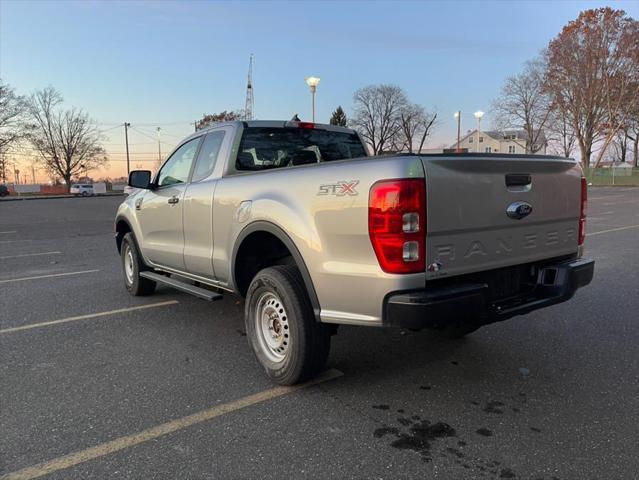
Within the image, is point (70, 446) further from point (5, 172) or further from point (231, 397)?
point (5, 172)

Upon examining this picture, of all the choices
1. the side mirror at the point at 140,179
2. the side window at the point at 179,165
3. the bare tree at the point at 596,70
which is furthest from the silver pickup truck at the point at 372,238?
the bare tree at the point at 596,70

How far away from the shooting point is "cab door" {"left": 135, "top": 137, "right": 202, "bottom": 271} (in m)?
4.93

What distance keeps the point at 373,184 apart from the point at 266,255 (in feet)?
5.04

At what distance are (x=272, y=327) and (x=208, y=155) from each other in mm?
1860

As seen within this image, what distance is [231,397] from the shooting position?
3.42m

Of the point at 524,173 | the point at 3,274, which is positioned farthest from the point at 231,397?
the point at 3,274

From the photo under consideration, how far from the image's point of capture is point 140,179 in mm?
5457

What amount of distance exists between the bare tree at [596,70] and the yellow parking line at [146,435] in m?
53.6

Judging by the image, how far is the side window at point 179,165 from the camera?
16.5 ft

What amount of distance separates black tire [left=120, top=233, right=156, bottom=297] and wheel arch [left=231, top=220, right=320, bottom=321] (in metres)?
2.34

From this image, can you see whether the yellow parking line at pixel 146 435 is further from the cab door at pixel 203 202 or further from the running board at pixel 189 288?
the cab door at pixel 203 202

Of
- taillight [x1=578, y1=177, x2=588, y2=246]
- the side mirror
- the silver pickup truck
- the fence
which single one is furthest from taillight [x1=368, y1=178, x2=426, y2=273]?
the fence

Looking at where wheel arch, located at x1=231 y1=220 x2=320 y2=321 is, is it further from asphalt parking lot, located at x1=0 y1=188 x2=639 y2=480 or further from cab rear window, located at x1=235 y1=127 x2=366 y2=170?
cab rear window, located at x1=235 y1=127 x2=366 y2=170

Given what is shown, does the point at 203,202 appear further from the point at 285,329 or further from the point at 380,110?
the point at 380,110
